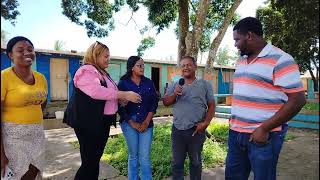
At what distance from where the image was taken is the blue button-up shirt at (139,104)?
147 inches

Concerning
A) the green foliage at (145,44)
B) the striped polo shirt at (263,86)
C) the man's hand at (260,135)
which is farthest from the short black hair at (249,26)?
the green foliage at (145,44)

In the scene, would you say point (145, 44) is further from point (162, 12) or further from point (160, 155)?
point (160, 155)

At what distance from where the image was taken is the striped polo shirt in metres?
2.28

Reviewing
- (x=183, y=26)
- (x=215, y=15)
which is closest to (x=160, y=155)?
(x=183, y=26)

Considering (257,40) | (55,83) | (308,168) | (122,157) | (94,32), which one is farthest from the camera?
(55,83)

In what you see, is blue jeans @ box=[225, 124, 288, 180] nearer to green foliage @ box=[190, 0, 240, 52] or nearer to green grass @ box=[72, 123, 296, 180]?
green grass @ box=[72, 123, 296, 180]

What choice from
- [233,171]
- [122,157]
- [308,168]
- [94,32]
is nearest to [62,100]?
[94,32]

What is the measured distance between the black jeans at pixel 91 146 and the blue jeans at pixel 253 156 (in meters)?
1.33

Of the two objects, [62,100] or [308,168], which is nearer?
[308,168]

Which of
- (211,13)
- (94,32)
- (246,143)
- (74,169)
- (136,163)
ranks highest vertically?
(211,13)

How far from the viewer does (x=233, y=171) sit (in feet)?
8.92

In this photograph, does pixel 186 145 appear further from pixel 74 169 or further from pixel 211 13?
pixel 211 13

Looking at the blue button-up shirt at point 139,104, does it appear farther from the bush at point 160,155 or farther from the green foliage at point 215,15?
the green foliage at point 215,15

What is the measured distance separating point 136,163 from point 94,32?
742 cm
